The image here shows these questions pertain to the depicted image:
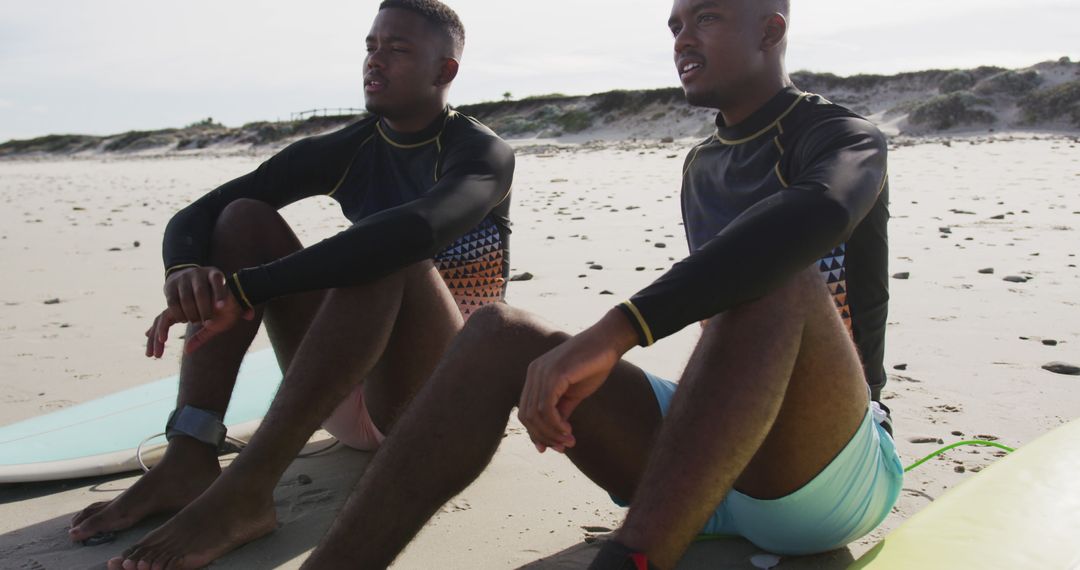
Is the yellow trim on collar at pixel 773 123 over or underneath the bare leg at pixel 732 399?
over

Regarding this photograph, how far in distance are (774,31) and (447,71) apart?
117 cm

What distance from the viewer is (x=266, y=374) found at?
3975mm

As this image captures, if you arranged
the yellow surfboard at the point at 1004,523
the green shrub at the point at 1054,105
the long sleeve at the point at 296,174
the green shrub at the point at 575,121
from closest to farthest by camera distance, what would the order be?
1. the yellow surfboard at the point at 1004,523
2. the long sleeve at the point at 296,174
3. the green shrub at the point at 1054,105
4. the green shrub at the point at 575,121

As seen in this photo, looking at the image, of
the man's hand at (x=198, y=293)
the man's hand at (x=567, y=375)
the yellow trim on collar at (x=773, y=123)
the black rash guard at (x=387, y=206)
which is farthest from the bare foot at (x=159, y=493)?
the yellow trim on collar at (x=773, y=123)

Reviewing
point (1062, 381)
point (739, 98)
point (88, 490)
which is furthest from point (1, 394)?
point (1062, 381)

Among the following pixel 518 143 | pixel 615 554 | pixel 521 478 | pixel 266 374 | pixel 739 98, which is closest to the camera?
pixel 615 554

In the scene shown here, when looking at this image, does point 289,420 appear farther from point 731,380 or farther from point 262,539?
point 731,380

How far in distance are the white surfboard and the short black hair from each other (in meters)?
1.45

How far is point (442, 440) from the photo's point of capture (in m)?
1.94

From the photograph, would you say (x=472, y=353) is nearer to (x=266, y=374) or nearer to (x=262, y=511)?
(x=262, y=511)

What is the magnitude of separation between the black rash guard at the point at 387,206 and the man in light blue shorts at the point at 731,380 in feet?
1.78

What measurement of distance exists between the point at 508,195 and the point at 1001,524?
1693 mm

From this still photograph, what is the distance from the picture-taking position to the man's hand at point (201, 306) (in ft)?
8.30

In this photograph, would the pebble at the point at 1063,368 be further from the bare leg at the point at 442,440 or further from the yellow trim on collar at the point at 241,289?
the yellow trim on collar at the point at 241,289
